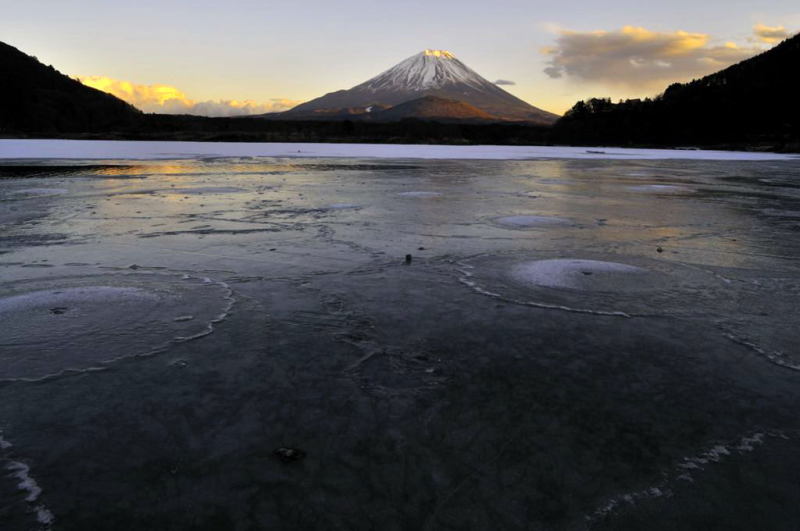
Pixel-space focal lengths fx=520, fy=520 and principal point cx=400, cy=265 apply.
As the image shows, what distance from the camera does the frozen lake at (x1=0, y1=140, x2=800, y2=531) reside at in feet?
5.56

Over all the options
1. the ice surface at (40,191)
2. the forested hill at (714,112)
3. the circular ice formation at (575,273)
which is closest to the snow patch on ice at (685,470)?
the circular ice formation at (575,273)

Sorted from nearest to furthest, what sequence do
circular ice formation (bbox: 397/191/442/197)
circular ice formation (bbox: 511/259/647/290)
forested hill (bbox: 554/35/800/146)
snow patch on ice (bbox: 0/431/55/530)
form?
snow patch on ice (bbox: 0/431/55/530), circular ice formation (bbox: 511/259/647/290), circular ice formation (bbox: 397/191/442/197), forested hill (bbox: 554/35/800/146)

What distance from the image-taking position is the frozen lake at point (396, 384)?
1.69 m

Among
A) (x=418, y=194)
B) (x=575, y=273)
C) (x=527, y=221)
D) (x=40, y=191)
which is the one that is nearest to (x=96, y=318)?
(x=575, y=273)

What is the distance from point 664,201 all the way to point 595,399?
871 cm

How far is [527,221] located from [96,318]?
5.54 metres

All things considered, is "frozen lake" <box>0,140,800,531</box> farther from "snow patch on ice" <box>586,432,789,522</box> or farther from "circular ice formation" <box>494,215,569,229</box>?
"circular ice formation" <box>494,215,569,229</box>

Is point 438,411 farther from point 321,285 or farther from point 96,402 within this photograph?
point 321,285

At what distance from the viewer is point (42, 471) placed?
1805mm

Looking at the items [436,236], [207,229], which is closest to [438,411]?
[436,236]

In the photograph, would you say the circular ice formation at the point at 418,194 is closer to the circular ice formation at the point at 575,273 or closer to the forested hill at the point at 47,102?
the circular ice formation at the point at 575,273

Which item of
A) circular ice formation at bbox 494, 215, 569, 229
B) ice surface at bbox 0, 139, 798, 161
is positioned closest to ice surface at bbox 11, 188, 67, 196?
circular ice formation at bbox 494, 215, 569, 229

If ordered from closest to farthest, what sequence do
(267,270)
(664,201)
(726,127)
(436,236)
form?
(267,270) < (436,236) < (664,201) < (726,127)

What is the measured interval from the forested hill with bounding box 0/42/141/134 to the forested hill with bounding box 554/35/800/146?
68023mm
